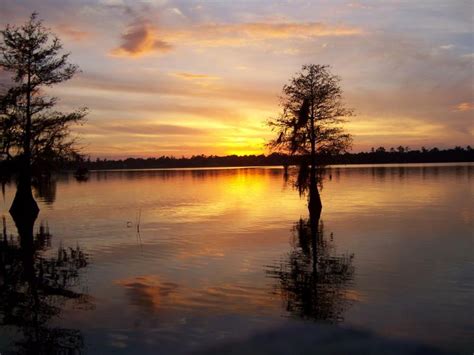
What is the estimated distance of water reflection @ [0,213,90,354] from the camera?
12.7 m

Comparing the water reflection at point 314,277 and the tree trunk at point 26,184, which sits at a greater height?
the tree trunk at point 26,184

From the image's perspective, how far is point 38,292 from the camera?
58.3 feet

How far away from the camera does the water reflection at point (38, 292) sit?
41.8ft

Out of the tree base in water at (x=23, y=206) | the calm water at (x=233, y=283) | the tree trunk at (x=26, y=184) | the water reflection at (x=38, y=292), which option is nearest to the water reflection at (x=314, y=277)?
the calm water at (x=233, y=283)

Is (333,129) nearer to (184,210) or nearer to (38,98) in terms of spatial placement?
(184,210)

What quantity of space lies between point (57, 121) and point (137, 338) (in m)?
37.9

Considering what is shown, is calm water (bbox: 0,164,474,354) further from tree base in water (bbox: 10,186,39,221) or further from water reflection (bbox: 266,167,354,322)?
tree base in water (bbox: 10,186,39,221)

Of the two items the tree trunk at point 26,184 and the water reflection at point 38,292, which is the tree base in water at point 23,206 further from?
the water reflection at point 38,292

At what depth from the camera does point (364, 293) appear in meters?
17.0

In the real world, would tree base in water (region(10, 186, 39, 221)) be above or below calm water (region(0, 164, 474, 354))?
above

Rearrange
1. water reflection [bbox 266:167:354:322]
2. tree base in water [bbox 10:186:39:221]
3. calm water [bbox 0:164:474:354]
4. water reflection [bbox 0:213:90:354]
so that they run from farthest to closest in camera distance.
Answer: tree base in water [bbox 10:186:39:221], water reflection [bbox 266:167:354:322], calm water [bbox 0:164:474:354], water reflection [bbox 0:213:90:354]

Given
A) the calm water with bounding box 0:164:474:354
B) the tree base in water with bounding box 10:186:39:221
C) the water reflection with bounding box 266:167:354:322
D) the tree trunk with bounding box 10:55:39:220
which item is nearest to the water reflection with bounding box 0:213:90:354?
the calm water with bounding box 0:164:474:354

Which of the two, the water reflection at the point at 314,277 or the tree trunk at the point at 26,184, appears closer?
the water reflection at the point at 314,277

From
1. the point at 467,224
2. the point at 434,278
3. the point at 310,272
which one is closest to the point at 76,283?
the point at 310,272
